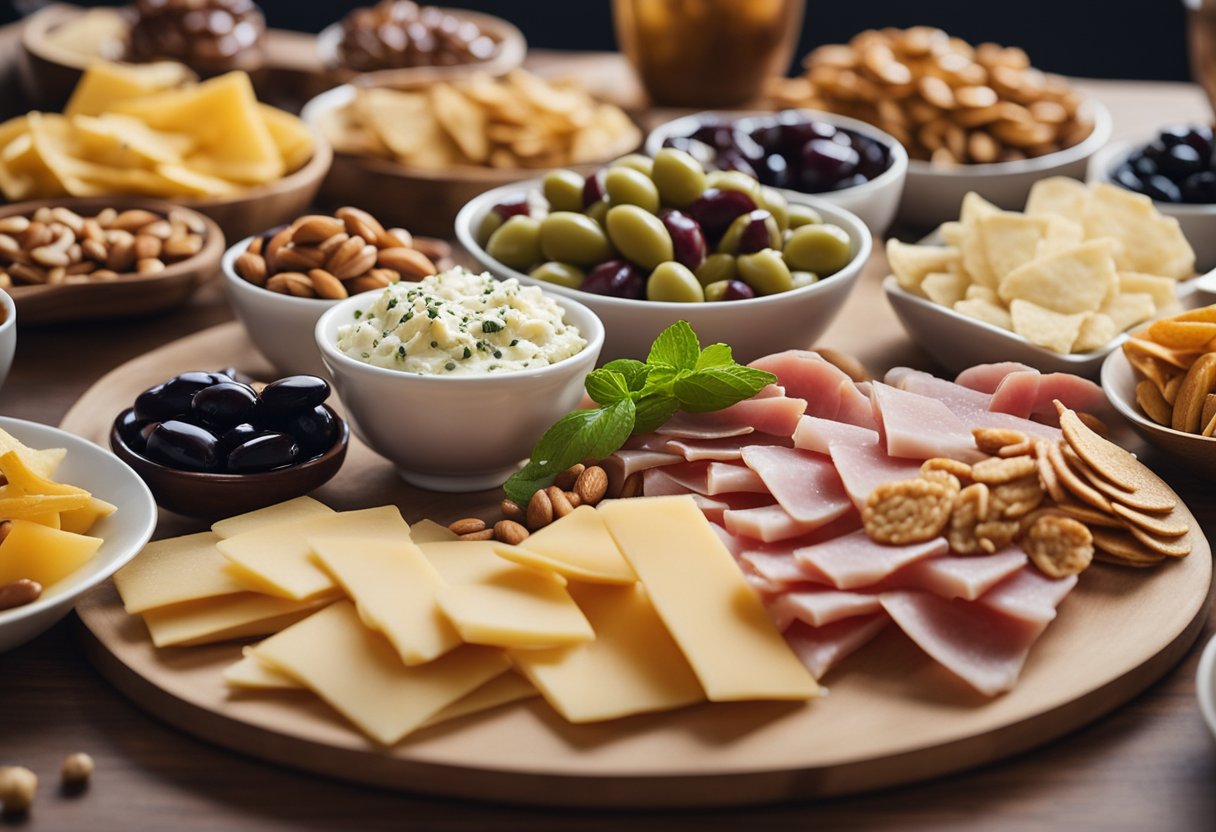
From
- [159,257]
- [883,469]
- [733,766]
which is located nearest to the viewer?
[733,766]

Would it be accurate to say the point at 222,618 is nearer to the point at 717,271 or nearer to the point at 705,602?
the point at 705,602

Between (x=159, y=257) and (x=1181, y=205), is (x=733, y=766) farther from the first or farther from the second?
(x=1181, y=205)

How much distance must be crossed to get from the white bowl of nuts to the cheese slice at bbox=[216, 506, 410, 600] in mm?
467

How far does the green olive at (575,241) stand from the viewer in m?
1.95

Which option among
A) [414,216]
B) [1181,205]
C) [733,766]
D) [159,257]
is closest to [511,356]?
[733,766]

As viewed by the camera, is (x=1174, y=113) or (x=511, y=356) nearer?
(x=511, y=356)

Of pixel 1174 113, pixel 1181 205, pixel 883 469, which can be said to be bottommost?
pixel 1174 113

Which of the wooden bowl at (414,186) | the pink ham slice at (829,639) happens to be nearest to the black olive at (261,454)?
the pink ham slice at (829,639)

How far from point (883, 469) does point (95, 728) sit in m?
0.90

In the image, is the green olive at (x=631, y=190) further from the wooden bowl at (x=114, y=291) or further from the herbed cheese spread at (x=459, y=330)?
the wooden bowl at (x=114, y=291)

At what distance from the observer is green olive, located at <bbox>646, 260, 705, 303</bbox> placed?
1.88 meters

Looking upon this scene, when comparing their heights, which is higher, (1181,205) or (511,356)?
(511,356)

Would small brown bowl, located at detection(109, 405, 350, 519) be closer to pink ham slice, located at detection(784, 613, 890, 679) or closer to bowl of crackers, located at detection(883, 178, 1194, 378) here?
pink ham slice, located at detection(784, 613, 890, 679)

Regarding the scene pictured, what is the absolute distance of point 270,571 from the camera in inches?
54.3
